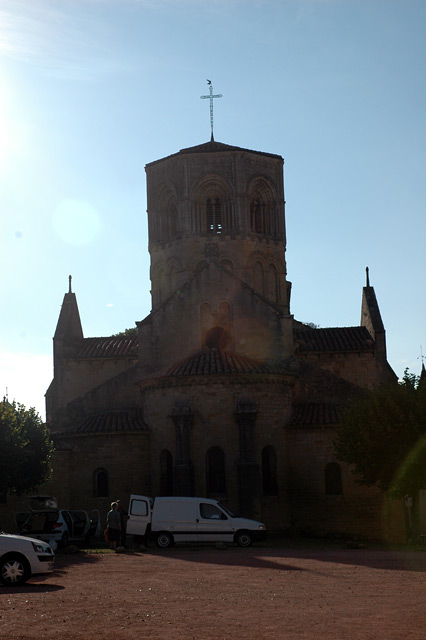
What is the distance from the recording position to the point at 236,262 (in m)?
46.5

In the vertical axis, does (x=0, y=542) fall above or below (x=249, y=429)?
below

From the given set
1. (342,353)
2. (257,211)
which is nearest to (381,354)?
(342,353)

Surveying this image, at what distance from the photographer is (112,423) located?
130ft

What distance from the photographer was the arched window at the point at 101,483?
39125 mm

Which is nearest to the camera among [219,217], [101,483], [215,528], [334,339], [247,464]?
[215,528]

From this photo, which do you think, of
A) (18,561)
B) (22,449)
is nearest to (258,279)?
(22,449)

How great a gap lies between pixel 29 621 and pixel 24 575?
207 inches

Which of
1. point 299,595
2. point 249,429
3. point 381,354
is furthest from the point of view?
point 381,354

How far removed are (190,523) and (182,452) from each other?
24.7 feet

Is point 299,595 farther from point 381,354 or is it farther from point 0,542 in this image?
point 381,354

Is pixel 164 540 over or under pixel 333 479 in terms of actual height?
under

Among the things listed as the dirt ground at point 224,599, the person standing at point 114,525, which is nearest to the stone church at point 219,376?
the person standing at point 114,525

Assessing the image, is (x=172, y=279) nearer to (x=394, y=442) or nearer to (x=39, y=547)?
(x=394, y=442)

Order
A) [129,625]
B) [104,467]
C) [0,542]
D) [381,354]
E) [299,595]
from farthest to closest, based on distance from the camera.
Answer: [381,354] < [104,467] < [0,542] < [299,595] < [129,625]
